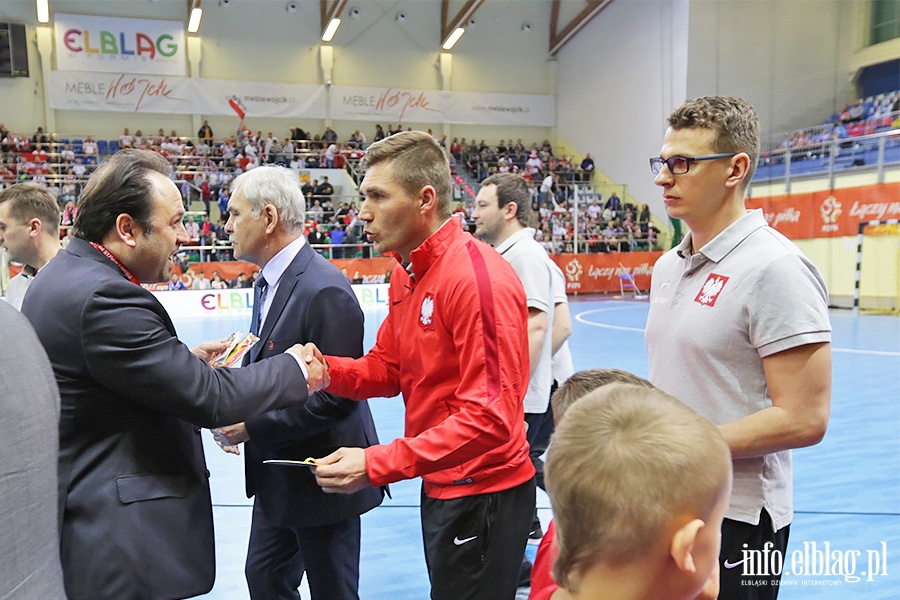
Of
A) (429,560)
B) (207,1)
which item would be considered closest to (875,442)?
(429,560)

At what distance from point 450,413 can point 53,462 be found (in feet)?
4.00

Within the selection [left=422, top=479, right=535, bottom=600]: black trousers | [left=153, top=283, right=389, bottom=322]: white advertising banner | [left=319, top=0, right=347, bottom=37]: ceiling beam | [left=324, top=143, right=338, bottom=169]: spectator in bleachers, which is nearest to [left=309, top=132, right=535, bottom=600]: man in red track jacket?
[left=422, top=479, right=535, bottom=600]: black trousers

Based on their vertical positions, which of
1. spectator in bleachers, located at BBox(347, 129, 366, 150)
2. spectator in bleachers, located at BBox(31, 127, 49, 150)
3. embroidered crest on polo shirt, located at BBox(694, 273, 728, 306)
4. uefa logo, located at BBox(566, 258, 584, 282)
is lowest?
uefa logo, located at BBox(566, 258, 584, 282)

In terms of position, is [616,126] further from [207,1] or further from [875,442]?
[875,442]

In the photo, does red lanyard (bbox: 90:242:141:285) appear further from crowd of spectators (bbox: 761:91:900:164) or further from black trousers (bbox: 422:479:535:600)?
crowd of spectators (bbox: 761:91:900:164)

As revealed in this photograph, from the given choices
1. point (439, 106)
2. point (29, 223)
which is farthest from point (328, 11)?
point (29, 223)

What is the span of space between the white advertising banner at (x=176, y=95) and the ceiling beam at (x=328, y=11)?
7.70 feet

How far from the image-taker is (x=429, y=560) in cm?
216

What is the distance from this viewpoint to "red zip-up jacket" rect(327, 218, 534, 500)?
1.88m

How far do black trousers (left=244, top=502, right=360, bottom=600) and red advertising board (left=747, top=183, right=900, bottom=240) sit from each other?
656 inches

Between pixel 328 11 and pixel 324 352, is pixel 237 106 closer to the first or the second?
pixel 328 11

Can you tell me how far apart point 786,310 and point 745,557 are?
2.20 ft

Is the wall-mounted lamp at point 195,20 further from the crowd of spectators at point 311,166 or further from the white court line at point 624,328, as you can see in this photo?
the white court line at point 624,328

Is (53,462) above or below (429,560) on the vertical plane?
above
